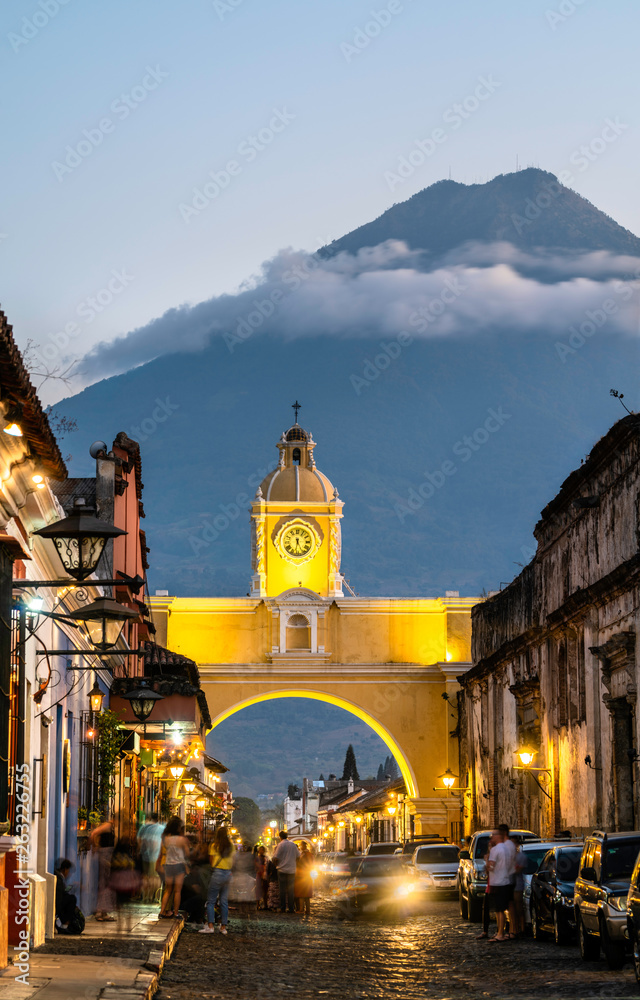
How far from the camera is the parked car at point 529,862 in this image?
1920 centimetres

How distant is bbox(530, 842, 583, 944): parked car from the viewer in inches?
659

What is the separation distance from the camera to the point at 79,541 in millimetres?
11828

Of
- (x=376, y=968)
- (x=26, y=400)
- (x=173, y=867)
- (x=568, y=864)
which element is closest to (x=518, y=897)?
(x=568, y=864)

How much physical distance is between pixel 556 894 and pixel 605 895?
10.4 ft

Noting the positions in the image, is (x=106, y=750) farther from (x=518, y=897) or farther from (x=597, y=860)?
(x=597, y=860)

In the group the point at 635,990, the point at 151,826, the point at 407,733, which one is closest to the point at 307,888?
the point at 151,826

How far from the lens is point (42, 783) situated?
→ 16.9 metres

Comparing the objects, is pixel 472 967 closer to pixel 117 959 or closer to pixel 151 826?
pixel 117 959

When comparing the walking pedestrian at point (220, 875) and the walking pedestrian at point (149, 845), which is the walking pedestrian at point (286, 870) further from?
the walking pedestrian at point (220, 875)

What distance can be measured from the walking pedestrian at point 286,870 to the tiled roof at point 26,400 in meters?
13.1

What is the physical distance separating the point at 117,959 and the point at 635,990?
503cm

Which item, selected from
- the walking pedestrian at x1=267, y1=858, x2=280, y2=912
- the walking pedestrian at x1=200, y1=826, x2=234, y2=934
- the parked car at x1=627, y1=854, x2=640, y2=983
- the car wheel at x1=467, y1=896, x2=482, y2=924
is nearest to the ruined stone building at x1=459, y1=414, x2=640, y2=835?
the car wheel at x1=467, y1=896, x2=482, y2=924

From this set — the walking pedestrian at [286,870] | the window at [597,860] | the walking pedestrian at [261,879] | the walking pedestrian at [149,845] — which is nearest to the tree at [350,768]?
the walking pedestrian at [261,879]

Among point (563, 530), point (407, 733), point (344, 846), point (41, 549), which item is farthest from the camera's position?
point (344, 846)
